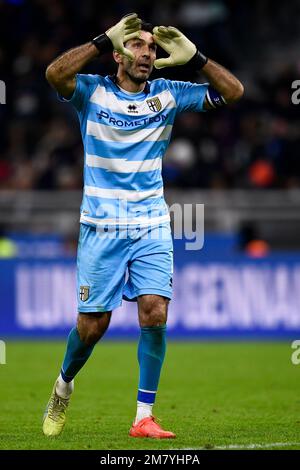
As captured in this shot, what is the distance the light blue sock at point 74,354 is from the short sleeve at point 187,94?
1710 millimetres

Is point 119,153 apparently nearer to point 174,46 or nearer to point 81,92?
point 81,92

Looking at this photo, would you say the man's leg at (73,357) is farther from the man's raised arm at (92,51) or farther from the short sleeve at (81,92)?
the man's raised arm at (92,51)

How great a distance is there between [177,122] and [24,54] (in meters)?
3.53

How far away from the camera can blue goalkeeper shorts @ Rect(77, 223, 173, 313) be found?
7.25 meters

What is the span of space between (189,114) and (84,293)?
11.9 meters

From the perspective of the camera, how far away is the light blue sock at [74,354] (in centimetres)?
738

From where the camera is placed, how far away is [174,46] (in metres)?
7.34

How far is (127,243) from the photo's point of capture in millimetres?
7344

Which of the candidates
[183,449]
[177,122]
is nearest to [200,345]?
[177,122]

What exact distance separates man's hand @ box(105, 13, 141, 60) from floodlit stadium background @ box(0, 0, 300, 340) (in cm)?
780

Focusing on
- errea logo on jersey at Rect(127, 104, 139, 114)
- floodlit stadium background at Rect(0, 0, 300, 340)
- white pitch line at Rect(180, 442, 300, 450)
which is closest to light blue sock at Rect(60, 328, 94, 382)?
white pitch line at Rect(180, 442, 300, 450)

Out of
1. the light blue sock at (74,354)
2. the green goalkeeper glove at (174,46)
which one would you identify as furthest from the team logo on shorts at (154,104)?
the light blue sock at (74,354)

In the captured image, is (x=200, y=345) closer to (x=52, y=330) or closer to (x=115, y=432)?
(x=52, y=330)

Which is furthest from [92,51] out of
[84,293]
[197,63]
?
[84,293]
